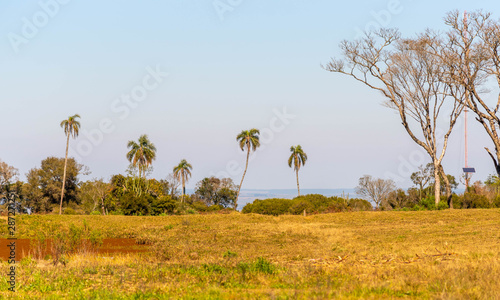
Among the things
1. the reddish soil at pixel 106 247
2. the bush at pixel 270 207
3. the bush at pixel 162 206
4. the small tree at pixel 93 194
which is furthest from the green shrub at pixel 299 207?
the reddish soil at pixel 106 247

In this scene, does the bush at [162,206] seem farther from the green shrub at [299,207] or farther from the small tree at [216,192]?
the small tree at [216,192]

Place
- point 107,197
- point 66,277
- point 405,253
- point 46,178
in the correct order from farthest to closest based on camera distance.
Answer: point 46,178 < point 107,197 < point 405,253 < point 66,277

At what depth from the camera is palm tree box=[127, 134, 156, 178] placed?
191 feet

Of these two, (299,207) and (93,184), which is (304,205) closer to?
(299,207)

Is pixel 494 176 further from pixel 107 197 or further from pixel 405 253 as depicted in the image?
pixel 405 253

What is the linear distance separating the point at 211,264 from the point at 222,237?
32.9ft

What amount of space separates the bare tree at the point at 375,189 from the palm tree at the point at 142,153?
125 feet

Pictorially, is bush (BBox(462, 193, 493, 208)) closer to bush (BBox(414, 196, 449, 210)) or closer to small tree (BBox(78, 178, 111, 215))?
bush (BBox(414, 196, 449, 210))

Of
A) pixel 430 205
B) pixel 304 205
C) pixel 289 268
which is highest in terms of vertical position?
pixel 430 205

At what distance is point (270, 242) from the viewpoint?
2173cm

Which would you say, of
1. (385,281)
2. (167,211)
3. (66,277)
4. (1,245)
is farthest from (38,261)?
(167,211)

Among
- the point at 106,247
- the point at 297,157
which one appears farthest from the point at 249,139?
the point at 106,247

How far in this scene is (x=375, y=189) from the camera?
80062 millimetres

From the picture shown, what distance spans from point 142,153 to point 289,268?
4726 cm
